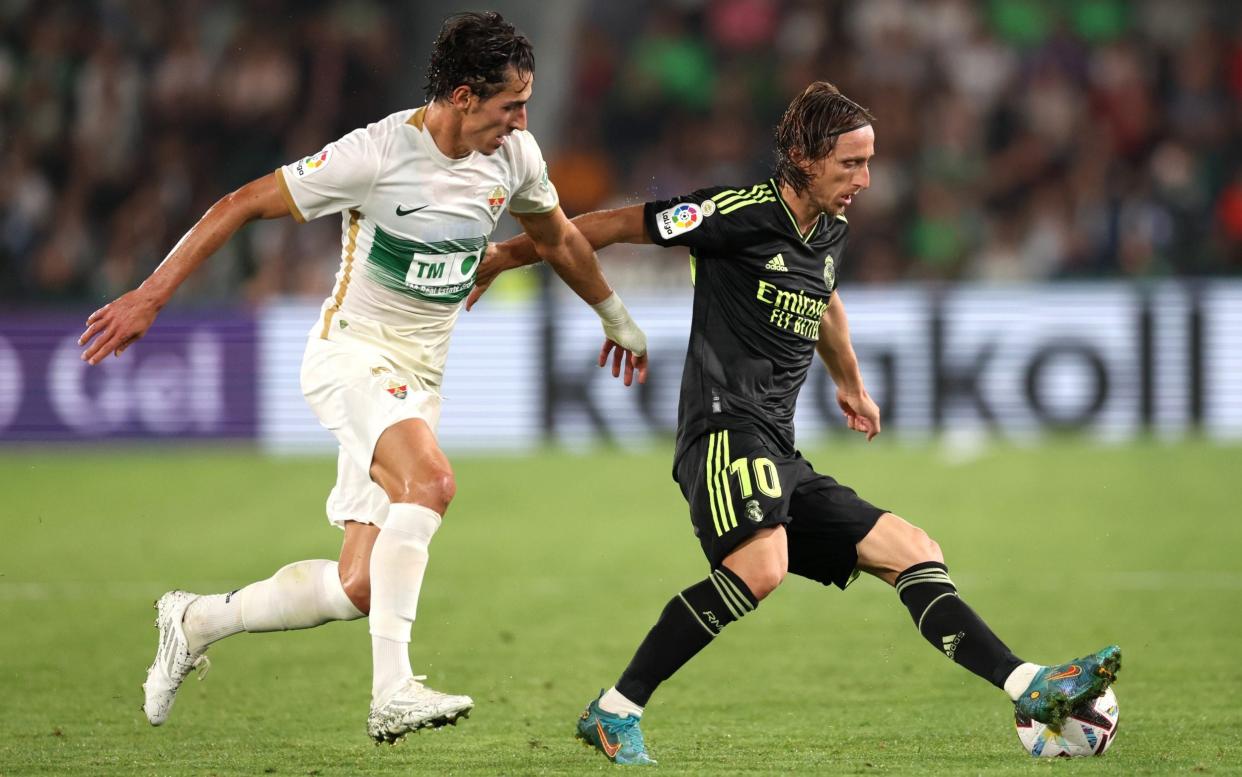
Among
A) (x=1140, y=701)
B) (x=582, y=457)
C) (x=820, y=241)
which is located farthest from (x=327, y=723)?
(x=582, y=457)

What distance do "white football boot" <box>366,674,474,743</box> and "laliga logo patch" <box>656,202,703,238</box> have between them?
4.98 feet

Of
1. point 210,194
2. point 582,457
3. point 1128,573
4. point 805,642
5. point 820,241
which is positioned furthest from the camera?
point 210,194

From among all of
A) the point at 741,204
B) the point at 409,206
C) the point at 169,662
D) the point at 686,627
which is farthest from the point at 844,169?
the point at 169,662

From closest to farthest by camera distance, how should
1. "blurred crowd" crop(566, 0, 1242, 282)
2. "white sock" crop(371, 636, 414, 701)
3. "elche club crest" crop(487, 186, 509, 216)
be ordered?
1. "white sock" crop(371, 636, 414, 701)
2. "elche club crest" crop(487, 186, 509, 216)
3. "blurred crowd" crop(566, 0, 1242, 282)

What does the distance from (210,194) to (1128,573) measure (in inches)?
393

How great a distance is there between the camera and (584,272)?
5578 mm

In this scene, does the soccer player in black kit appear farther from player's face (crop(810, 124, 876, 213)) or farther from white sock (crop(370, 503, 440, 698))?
white sock (crop(370, 503, 440, 698))

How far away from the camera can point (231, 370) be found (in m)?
14.2

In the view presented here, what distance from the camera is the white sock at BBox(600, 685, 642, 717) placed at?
4961mm

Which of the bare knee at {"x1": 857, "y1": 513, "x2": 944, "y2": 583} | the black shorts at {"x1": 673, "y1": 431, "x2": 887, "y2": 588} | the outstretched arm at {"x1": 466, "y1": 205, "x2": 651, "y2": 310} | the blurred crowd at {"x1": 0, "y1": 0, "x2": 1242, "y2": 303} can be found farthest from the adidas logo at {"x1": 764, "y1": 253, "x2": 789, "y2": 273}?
the blurred crowd at {"x1": 0, "y1": 0, "x2": 1242, "y2": 303}

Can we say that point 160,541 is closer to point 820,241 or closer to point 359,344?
point 359,344

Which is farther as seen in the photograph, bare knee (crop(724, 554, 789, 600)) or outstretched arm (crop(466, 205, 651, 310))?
outstretched arm (crop(466, 205, 651, 310))

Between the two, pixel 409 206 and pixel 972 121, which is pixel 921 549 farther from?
pixel 972 121

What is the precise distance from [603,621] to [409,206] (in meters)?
3.11
